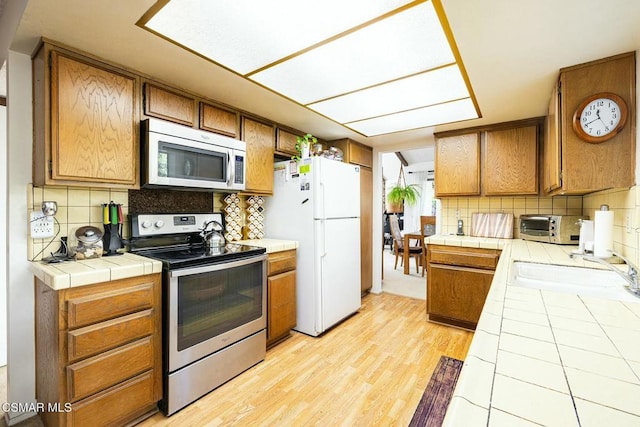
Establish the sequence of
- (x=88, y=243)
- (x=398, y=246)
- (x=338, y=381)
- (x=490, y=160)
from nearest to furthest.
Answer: (x=88, y=243)
(x=338, y=381)
(x=490, y=160)
(x=398, y=246)

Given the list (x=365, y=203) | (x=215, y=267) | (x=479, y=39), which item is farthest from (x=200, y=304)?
(x=365, y=203)

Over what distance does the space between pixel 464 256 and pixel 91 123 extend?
9.76ft

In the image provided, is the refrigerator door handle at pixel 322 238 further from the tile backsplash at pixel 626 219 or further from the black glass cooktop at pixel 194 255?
the tile backsplash at pixel 626 219

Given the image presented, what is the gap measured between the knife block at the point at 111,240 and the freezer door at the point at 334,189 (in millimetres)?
1437

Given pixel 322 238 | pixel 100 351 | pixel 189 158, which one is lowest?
pixel 100 351

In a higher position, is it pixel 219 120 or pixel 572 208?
pixel 219 120

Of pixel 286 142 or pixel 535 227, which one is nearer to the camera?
pixel 535 227

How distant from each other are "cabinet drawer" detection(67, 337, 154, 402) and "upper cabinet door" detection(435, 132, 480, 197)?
9.64ft

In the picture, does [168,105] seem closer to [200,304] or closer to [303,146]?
[303,146]

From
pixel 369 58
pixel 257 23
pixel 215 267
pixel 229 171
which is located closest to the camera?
pixel 257 23

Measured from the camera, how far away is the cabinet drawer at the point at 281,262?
2.36 meters

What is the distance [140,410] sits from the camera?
5.19ft

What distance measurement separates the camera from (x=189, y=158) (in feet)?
6.59

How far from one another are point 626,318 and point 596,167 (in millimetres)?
1110
